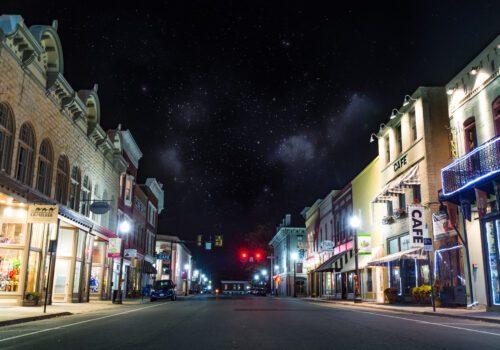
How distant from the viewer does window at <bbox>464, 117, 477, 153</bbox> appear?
2419 cm

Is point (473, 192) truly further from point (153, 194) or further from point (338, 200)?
point (153, 194)

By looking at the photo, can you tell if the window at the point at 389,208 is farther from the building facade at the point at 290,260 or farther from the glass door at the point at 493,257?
the building facade at the point at 290,260

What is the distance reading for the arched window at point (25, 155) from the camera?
2219cm

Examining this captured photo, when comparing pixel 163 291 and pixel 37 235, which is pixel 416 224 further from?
→ pixel 163 291

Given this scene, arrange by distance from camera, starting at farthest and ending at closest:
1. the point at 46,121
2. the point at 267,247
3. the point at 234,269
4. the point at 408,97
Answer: the point at 234,269
the point at 267,247
the point at 408,97
the point at 46,121

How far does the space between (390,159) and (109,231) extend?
20647 mm

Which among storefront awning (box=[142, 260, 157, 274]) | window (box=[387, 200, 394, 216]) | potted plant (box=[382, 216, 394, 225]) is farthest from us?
storefront awning (box=[142, 260, 157, 274])

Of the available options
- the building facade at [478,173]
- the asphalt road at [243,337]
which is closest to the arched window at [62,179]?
the asphalt road at [243,337]

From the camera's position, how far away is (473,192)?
73.0ft

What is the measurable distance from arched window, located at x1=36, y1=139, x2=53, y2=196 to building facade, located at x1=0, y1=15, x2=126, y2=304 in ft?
0.16

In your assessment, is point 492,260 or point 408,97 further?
point 408,97

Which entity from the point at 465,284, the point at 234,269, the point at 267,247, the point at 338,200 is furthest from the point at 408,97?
the point at 234,269

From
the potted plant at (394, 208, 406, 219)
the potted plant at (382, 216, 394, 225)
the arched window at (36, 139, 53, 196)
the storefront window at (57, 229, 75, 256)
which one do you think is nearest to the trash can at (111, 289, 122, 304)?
the storefront window at (57, 229, 75, 256)

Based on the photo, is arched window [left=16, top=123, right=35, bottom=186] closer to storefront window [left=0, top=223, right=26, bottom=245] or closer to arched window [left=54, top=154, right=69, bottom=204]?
storefront window [left=0, top=223, right=26, bottom=245]
